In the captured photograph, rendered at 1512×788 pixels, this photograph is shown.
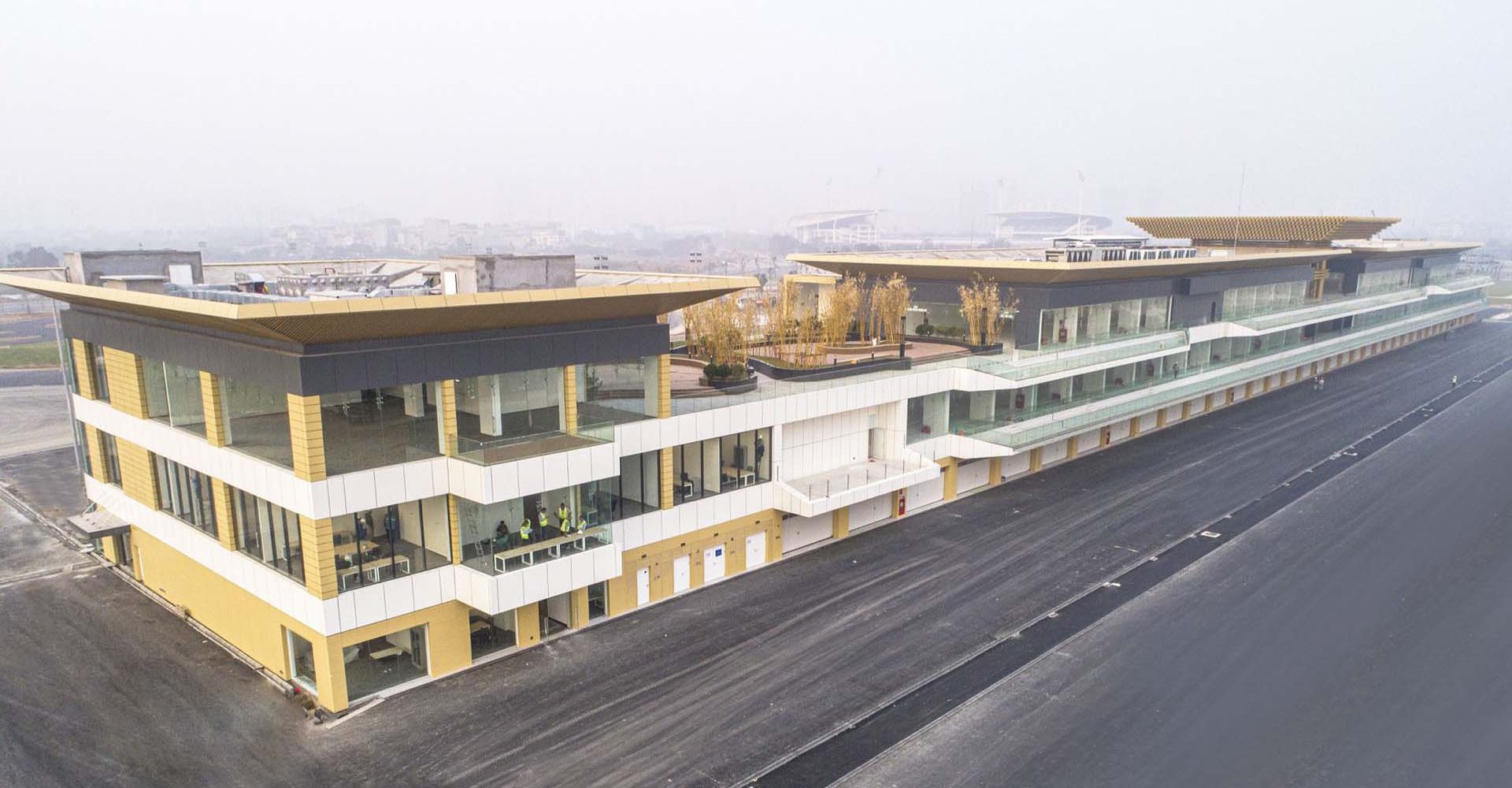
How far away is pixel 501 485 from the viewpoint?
22.8 meters

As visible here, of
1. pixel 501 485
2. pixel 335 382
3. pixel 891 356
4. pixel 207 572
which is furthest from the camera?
pixel 891 356

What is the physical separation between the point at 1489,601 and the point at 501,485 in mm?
29790

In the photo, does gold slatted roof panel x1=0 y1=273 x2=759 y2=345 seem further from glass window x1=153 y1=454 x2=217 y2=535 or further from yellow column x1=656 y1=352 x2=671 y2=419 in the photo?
glass window x1=153 y1=454 x2=217 y2=535

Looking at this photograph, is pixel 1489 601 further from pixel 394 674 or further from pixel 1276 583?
pixel 394 674

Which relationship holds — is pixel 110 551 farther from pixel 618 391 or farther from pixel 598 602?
pixel 618 391

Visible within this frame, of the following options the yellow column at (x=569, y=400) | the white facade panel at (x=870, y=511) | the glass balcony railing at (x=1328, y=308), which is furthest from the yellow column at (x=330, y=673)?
the glass balcony railing at (x=1328, y=308)

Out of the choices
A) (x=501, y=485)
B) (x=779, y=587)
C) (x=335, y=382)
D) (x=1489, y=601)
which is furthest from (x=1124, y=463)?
(x=335, y=382)

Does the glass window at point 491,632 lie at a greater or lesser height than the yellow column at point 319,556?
lesser

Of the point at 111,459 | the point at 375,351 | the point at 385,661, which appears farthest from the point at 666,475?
the point at 111,459

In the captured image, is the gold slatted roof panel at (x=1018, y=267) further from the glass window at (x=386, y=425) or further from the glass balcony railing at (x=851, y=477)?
the glass window at (x=386, y=425)

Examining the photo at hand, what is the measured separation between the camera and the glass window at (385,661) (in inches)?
908

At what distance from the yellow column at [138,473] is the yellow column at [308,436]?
10026 mm

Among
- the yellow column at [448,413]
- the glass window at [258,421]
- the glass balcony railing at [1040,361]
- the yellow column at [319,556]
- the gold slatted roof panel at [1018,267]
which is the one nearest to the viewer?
the yellow column at [319,556]

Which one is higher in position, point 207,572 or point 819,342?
point 819,342
